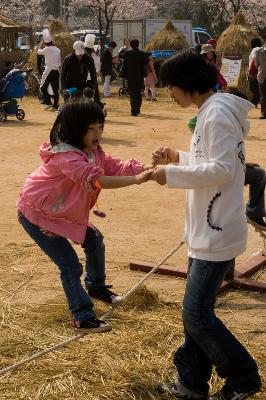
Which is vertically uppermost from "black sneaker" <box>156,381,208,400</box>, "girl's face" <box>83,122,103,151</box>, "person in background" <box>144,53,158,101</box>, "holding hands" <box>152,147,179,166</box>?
"girl's face" <box>83,122,103,151</box>

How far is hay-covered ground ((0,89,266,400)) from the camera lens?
402 cm

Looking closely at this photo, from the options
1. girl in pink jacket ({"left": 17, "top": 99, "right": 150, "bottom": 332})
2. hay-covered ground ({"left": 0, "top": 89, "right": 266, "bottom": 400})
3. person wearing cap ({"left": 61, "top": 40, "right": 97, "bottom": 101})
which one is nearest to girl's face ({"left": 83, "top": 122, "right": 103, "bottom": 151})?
girl in pink jacket ({"left": 17, "top": 99, "right": 150, "bottom": 332})

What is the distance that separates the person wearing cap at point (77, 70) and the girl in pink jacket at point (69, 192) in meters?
9.98

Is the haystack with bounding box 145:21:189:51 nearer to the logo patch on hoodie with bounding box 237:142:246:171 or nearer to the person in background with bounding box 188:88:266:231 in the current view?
the person in background with bounding box 188:88:266:231

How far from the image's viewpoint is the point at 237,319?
16.6ft

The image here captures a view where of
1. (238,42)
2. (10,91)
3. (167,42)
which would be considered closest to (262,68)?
(238,42)

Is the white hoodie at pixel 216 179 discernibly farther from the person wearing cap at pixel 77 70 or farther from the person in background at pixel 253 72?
the person in background at pixel 253 72

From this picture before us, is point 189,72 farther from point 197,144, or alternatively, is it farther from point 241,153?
point 241,153

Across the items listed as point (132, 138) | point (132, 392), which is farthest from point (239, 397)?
point (132, 138)

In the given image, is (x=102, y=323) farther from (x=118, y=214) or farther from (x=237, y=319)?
(x=118, y=214)

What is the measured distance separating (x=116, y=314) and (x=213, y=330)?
1.56 metres

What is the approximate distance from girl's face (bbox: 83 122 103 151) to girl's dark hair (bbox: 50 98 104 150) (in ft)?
0.05

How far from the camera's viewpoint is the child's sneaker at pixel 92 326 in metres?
4.18

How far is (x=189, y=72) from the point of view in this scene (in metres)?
3.42
